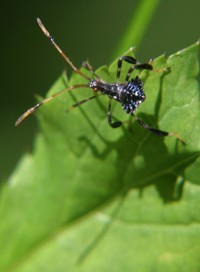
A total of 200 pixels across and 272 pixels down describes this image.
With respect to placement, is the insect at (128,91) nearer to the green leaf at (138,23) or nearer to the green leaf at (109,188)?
the green leaf at (109,188)

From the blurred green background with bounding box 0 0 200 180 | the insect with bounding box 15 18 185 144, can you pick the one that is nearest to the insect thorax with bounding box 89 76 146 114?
the insect with bounding box 15 18 185 144

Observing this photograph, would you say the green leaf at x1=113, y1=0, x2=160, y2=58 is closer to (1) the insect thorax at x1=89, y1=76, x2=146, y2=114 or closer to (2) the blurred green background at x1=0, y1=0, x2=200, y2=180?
(1) the insect thorax at x1=89, y1=76, x2=146, y2=114

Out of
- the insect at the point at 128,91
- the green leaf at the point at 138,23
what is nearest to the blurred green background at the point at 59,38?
Answer: the green leaf at the point at 138,23

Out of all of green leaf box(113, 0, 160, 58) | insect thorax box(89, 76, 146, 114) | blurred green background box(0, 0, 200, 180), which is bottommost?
blurred green background box(0, 0, 200, 180)

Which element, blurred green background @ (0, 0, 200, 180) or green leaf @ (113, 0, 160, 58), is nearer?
green leaf @ (113, 0, 160, 58)

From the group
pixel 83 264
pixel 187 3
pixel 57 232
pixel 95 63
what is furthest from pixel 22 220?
pixel 187 3

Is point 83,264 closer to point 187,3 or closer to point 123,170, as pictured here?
point 123,170

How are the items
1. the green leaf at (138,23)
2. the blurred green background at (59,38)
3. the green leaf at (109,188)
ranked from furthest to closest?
the blurred green background at (59,38), the green leaf at (138,23), the green leaf at (109,188)
